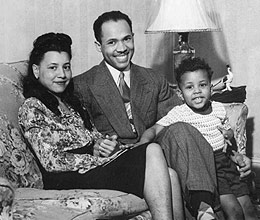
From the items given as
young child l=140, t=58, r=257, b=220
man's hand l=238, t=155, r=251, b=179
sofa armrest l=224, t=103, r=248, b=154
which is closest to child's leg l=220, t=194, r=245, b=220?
young child l=140, t=58, r=257, b=220

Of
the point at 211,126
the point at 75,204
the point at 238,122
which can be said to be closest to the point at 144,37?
the point at 238,122

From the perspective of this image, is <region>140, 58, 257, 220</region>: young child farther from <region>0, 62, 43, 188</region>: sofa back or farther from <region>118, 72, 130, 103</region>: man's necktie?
<region>0, 62, 43, 188</region>: sofa back

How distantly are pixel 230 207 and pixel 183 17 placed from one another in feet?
3.87

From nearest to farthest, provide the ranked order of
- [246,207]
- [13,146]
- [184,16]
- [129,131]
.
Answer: [13,146] < [246,207] < [129,131] < [184,16]

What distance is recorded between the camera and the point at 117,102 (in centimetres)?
285

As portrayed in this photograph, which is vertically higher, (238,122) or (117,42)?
(117,42)

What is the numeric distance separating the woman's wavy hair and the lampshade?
0.85 metres

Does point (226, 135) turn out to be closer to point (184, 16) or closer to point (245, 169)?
point (245, 169)

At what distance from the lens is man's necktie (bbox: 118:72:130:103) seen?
290 centimetres

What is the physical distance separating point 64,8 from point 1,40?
510 mm

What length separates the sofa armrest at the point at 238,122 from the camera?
9.49 feet

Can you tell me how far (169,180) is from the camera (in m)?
2.31

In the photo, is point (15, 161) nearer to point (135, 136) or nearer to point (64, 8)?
point (135, 136)

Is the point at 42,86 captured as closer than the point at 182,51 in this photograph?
Yes
